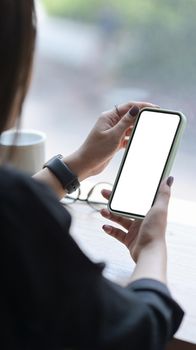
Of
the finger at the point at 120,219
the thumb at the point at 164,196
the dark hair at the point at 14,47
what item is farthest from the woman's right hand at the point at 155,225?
the dark hair at the point at 14,47

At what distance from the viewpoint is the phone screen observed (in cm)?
71

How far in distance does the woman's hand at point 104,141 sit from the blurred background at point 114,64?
0.11 meters

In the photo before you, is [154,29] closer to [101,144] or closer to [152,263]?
[101,144]

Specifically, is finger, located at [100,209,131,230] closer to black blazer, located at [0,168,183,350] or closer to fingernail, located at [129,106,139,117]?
fingernail, located at [129,106,139,117]

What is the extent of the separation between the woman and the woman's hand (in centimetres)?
28

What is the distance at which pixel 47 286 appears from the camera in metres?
0.41

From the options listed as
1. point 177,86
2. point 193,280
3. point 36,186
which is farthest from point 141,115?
point 36,186

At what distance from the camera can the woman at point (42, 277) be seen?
0.41m

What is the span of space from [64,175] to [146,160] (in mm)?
120

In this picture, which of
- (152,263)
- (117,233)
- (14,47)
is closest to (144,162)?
(117,233)

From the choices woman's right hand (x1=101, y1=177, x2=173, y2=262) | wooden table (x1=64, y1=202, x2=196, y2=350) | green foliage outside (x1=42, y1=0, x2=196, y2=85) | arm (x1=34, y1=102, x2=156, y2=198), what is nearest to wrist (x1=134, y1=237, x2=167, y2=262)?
woman's right hand (x1=101, y1=177, x2=173, y2=262)

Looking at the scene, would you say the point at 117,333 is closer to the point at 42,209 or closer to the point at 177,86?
the point at 42,209

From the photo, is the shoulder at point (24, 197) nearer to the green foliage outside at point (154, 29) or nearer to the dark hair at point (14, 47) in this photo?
the dark hair at point (14, 47)

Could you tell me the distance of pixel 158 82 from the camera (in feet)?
2.79
